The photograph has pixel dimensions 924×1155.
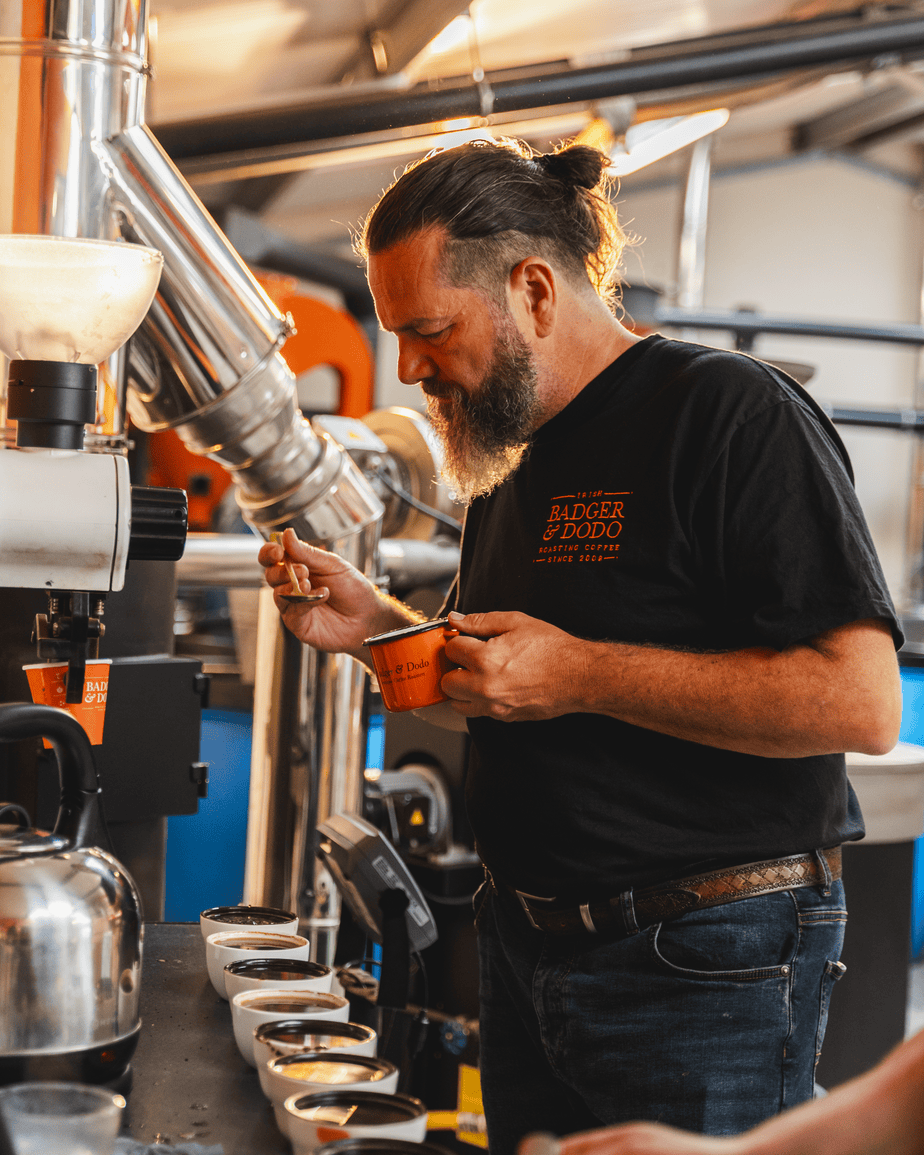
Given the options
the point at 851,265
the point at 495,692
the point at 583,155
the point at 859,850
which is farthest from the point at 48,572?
the point at 851,265

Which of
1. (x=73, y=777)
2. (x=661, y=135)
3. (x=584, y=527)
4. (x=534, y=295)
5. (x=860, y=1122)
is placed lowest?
(x=860, y=1122)

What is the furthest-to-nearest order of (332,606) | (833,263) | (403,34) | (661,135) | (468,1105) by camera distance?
(833,263)
(661,135)
(403,34)
(468,1105)
(332,606)

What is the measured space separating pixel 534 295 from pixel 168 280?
594 millimetres

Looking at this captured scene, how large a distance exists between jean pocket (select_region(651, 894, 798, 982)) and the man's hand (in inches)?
24.2

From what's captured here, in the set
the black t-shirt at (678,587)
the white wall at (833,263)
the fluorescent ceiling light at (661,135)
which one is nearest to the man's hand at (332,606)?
the black t-shirt at (678,587)

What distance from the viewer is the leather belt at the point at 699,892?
1352 mm

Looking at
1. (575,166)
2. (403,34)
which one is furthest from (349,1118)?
(403,34)

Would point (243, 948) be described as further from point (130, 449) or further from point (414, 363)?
point (130, 449)

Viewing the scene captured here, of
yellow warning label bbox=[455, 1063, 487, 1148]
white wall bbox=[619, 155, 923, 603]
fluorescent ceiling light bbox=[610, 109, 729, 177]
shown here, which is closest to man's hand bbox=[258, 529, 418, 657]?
yellow warning label bbox=[455, 1063, 487, 1148]

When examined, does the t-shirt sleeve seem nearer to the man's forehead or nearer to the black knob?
the man's forehead

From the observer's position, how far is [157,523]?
1.37m

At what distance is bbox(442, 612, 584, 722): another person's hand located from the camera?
133cm

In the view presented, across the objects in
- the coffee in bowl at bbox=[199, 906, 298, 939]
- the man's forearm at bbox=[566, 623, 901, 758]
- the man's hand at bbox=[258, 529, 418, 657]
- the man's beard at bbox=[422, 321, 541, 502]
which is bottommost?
the coffee in bowl at bbox=[199, 906, 298, 939]

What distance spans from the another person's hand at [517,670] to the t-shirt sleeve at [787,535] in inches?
7.6
